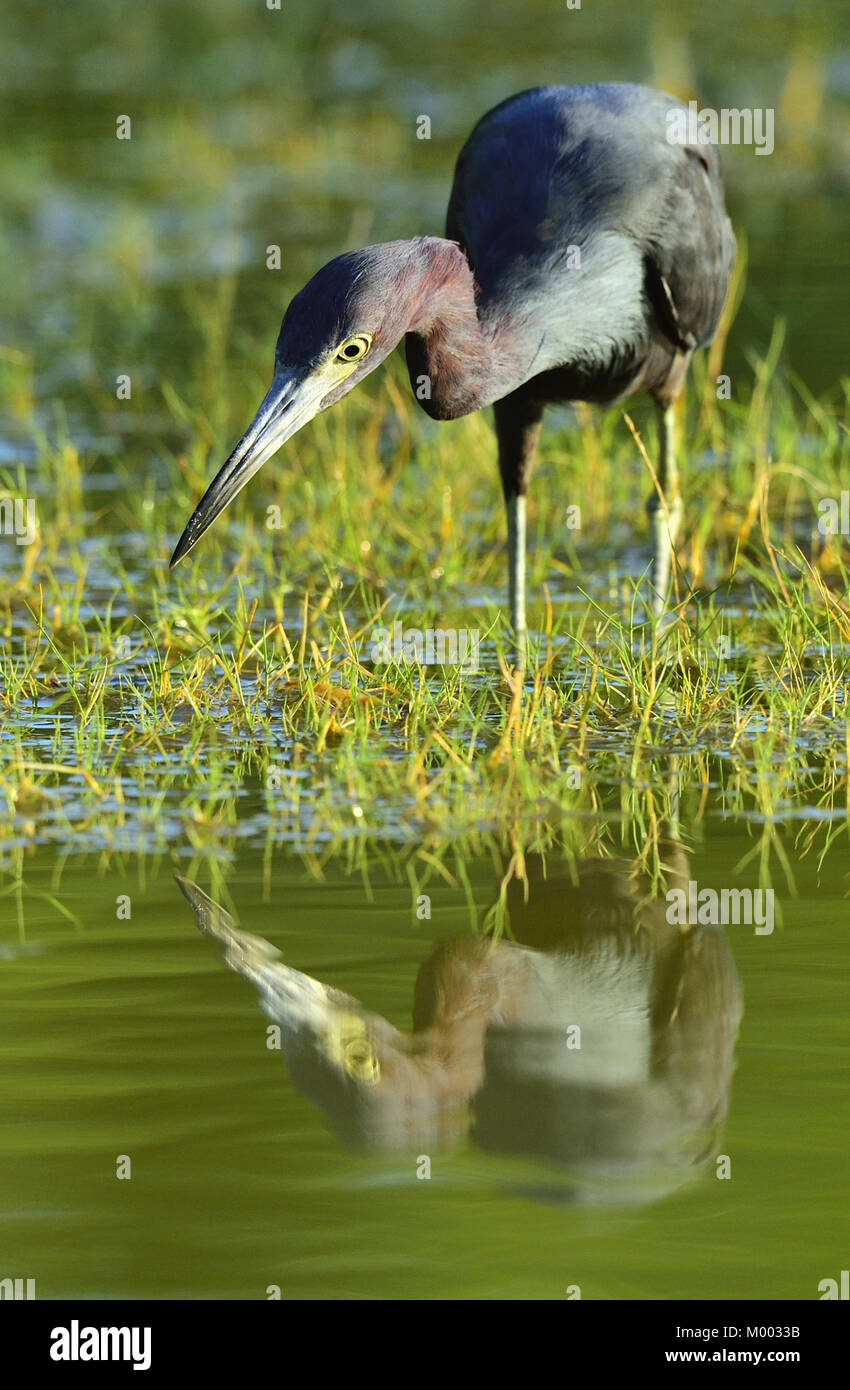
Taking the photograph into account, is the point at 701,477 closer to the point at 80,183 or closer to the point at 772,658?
the point at 772,658

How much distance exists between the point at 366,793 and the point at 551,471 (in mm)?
3575

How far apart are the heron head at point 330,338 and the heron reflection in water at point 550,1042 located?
4.24ft

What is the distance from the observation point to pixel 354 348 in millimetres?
5363

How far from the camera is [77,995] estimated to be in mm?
4238

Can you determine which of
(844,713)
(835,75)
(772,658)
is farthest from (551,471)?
(835,75)

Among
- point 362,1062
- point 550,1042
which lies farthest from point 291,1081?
point 550,1042

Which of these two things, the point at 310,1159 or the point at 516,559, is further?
the point at 516,559

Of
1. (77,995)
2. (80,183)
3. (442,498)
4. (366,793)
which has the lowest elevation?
(77,995)

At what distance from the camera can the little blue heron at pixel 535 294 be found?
5383 mm

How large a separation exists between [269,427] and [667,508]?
1764mm

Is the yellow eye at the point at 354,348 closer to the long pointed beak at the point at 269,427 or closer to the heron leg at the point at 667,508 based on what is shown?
the long pointed beak at the point at 269,427

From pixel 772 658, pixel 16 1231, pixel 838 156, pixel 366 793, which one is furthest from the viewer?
pixel 838 156

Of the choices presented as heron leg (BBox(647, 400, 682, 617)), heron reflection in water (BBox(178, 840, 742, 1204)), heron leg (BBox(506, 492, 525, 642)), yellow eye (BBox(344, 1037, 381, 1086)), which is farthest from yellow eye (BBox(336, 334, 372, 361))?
yellow eye (BBox(344, 1037, 381, 1086))

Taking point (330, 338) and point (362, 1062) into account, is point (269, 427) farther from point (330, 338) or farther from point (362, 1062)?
point (362, 1062)
